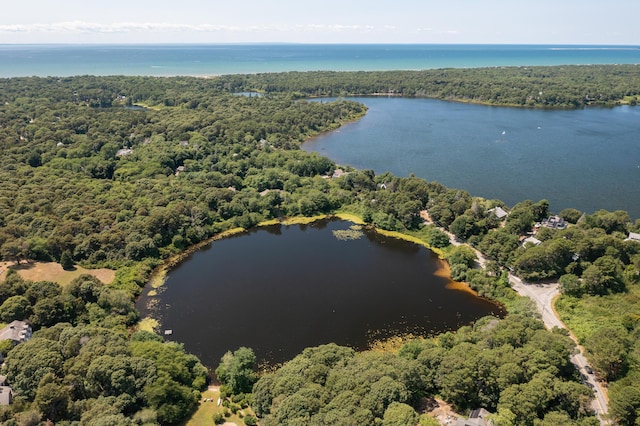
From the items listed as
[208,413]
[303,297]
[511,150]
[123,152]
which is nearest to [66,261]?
[303,297]

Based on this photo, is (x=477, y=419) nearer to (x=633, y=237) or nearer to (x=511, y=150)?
(x=633, y=237)

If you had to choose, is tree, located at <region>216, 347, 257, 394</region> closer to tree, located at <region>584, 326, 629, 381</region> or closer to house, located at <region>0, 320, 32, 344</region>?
house, located at <region>0, 320, 32, 344</region>

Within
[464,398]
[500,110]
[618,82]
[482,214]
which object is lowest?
[464,398]

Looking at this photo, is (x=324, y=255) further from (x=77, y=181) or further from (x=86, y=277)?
(x=77, y=181)

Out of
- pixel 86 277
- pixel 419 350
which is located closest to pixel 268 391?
pixel 419 350

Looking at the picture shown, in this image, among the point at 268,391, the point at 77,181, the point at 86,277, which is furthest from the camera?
the point at 77,181

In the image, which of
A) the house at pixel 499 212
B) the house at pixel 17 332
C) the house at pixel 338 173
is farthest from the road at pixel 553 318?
the house at pixel 17 332

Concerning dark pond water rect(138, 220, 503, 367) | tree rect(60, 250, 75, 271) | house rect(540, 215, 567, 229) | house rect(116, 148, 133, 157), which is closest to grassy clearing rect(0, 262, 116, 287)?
tree rect(60, 250, 75, 271)
